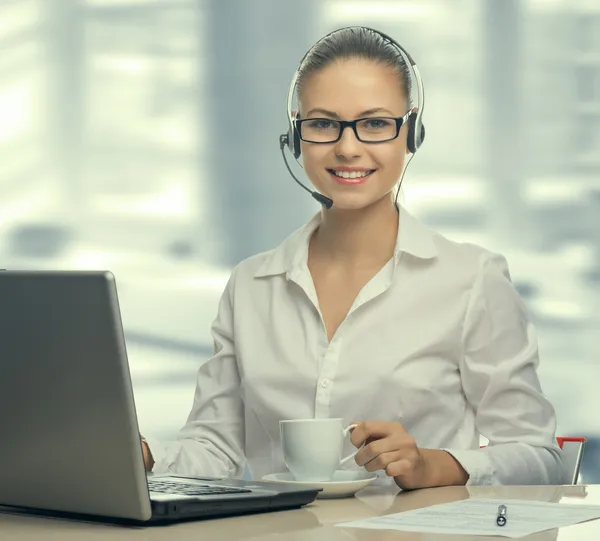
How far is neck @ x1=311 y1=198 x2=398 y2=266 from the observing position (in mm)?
1896

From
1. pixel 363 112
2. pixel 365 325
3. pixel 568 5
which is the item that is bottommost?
pixel 365 325

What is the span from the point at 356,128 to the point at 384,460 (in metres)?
0.70

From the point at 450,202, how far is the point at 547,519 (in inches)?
93.8

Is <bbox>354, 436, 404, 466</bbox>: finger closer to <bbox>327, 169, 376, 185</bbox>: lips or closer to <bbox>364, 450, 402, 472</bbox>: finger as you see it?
<bbox>364, 450, 402, 472</bbox>: finger

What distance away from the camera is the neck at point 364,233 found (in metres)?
1.90

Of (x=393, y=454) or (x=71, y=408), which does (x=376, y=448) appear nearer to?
(x=393, y=454)

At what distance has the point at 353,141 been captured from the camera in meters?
1.79

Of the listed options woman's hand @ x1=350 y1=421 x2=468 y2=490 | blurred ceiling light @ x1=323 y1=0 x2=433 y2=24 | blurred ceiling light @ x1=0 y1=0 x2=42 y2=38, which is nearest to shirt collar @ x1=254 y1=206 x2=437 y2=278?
woman's hand @ x1=350 y1=421 x2=468 y2=490

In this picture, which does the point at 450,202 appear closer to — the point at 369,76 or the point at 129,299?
the point at 129,299

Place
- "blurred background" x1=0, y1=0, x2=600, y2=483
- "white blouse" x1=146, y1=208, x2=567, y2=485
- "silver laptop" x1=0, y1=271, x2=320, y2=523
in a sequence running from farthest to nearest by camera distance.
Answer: "blurred background" x1=0, y1=0, x2=600, y2=483
"white blouse" x1=146, y1=208, x2=567, y2=485
"silver laptop" x1=0, y1=271, x2=320, y2=523

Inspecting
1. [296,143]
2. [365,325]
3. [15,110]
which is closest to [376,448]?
[365,325]

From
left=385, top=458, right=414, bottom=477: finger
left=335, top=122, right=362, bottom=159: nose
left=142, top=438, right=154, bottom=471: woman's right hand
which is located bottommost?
left=142, top=438, right=154, bottom=471: woman's right hand

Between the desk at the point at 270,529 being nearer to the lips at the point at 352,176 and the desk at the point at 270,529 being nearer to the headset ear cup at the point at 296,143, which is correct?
the lips at the point at 352,176

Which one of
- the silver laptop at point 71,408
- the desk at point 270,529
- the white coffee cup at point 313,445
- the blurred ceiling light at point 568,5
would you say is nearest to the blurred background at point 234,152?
the blurred ceiling light at point 568,5
